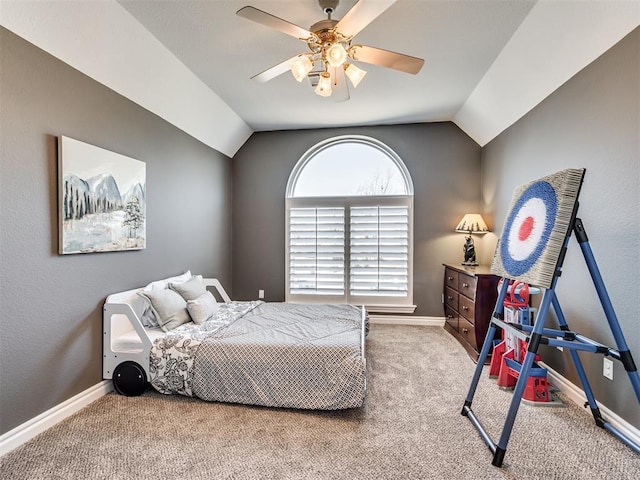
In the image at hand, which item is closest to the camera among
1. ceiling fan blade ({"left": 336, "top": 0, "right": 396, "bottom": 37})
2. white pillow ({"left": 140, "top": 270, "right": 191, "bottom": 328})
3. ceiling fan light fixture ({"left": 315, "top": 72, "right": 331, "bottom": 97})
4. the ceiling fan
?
ceiling fan blade ({"left": 336, "top": 0, "right": 396, "bottom": 37})

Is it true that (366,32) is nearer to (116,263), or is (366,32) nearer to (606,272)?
(606,272)

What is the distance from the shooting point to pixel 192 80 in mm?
3143

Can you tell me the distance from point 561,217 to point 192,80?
325 cm

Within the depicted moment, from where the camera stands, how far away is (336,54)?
191 cm

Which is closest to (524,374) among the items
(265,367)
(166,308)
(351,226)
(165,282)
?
(265,367)

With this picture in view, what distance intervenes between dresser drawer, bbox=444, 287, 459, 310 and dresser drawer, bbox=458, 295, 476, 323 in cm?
16

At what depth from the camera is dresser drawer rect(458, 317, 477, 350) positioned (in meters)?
3.19

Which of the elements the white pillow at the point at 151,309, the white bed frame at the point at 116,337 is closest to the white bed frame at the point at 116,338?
the white bed frame at the point at 116,337

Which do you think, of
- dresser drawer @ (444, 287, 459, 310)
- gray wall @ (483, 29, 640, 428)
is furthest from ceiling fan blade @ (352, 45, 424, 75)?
dresser drawer @ (444, 287, 459, 310)

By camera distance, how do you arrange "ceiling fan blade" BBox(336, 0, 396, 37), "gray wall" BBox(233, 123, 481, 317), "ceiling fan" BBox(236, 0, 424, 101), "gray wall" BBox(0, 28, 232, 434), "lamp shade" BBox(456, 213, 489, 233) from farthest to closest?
"gray wall" BBox(233, 123, 481, 317), "lamp shade" BBox(456, 213, 489, 233), "gray wall" BBox(0, 28, 232, 434), "ceiling fan" BBox(236, 0, 424, 101), "ceiling fan blade" BBox(336, 0, 396, 37)

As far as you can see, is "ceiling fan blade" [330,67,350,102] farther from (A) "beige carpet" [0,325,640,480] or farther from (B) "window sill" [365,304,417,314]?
(B) "window sill" [365,304,417,314]

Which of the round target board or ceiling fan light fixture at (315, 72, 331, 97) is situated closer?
the round target board

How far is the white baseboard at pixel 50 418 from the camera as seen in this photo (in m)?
1.81

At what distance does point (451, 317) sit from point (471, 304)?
822mm
